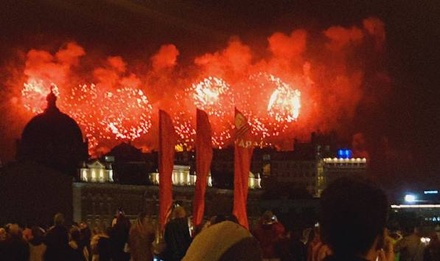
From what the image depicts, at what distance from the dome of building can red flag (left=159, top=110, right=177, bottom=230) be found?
79156mm

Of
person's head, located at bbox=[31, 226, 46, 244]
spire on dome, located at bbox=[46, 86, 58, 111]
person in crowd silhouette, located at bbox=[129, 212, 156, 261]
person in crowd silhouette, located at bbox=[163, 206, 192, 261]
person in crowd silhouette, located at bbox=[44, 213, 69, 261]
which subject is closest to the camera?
person in crowd silhouette, located at bbox=[44, 213, 69, 261]

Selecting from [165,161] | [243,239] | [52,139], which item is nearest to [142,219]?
[165,161]

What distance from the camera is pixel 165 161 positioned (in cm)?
2338

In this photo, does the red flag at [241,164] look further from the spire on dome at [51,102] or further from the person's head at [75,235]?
the spire on dome at [51,102]

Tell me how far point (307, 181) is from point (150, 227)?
151364 millimetres

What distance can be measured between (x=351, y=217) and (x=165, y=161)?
61.1 feet

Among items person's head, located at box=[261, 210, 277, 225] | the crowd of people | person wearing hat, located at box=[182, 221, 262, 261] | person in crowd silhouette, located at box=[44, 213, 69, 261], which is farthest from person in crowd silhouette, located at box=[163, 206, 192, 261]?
person wearing hat, located at box=[182, 221, 262, 261]

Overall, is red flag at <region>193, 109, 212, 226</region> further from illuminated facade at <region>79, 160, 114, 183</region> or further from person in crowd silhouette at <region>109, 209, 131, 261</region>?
illuminated facade at <region>79, 160, 114, 183</region>

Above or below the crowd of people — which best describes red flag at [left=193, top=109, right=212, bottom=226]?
above

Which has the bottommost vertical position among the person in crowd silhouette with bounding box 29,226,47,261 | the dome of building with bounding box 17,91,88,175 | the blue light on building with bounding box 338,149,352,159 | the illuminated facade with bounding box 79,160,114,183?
the person in crowd silhouette with bounding box 29,226,47,261

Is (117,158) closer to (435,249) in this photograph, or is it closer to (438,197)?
(438,197)

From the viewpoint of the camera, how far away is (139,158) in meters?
126

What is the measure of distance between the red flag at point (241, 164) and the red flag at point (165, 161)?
134 cm

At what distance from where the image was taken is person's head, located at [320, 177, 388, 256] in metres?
4.83
